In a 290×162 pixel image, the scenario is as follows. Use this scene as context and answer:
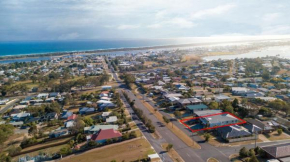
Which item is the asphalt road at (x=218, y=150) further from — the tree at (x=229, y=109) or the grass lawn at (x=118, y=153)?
the tree at (x=229, y=109)

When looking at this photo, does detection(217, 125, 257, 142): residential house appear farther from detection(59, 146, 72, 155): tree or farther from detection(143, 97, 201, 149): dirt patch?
detection(59, 146, 72, 155): tree

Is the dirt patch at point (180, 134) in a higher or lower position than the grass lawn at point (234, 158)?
higher

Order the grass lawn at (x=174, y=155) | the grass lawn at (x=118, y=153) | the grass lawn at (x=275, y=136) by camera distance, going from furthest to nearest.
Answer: the grass lawn at (x=275, y=136) → the grass lawn at (x=118, y=153) → the grass lawn at (x=174, y=155)

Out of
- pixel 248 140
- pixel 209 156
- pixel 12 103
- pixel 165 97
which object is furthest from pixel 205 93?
pixel 12 103

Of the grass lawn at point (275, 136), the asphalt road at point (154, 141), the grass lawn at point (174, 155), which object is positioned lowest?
the grass lawn at point (275, 136)

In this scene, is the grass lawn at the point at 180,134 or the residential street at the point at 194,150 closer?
the residential street at the point at 194,150

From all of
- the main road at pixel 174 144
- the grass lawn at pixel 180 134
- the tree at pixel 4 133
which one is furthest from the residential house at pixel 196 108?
the tree at pixel 4 133

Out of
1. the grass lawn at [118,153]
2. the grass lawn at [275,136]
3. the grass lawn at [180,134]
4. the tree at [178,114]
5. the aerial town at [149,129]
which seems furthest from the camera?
the tree at [178,114]

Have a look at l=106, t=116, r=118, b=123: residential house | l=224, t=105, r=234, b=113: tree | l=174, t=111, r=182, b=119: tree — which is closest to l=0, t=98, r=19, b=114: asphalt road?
l=106, t=116, r=118, b=123: residential house

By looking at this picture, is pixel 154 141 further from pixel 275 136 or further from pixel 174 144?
pixel 275 136
